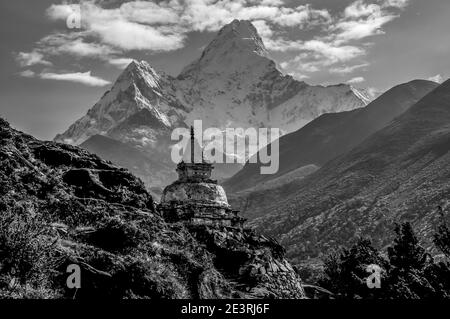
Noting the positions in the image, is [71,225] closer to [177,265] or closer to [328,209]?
[177,265]

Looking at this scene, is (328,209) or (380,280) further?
(328,209)

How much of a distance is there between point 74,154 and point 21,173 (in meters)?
7.51

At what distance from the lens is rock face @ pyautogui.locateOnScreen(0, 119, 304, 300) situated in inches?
922

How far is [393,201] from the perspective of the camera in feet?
573

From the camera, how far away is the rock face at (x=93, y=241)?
23422mm

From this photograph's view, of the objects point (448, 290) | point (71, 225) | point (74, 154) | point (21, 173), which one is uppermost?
point (74, 154)

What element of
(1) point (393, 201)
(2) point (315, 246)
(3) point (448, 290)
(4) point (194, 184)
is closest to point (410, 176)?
(1) point (393, 201)

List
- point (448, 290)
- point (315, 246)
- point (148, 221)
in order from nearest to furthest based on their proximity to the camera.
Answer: point (448, 290)
point (148, 221)
point (315, 246)

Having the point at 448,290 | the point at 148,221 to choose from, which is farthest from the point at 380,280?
the point at 148,221

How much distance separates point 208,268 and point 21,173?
12462 mm

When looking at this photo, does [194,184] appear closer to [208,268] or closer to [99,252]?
[208,268]

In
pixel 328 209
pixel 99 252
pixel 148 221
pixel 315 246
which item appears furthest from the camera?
pixel 328 209

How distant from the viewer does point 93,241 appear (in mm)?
29875

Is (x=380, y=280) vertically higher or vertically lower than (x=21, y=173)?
lower
